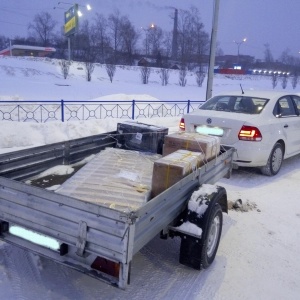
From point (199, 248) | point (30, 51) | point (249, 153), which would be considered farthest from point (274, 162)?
point (30, 51)

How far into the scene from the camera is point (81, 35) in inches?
2147

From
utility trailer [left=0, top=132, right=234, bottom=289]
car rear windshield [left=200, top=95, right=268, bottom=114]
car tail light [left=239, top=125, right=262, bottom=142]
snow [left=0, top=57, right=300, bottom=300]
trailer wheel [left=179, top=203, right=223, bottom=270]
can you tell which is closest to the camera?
utility trailer [left=0, top=132, right=234, bottom=289]

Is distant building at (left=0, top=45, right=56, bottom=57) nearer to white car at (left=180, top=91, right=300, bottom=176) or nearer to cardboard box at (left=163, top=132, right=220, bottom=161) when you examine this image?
white car at (left=180, top=91, right=300, bottom=176)

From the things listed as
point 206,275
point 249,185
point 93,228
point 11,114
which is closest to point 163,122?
point 11,114

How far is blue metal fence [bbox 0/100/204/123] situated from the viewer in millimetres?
12406

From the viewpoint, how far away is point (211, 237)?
3.25m

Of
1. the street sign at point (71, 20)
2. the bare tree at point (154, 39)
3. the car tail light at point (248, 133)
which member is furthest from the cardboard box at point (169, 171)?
the bare tree at point (154, 39)

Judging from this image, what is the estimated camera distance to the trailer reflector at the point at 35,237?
247 cm

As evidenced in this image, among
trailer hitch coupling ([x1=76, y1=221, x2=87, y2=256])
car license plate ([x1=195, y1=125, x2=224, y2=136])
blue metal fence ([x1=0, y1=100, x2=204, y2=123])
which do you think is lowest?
blue metal fence ([x1=0, y1=100, x2=204, y2=123])

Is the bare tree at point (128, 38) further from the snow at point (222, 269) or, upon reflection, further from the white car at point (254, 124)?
the snow at point (222, 269)

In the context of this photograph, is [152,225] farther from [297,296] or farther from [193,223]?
[297,296]

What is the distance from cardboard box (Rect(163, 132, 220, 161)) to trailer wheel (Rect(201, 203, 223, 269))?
2.31 feet

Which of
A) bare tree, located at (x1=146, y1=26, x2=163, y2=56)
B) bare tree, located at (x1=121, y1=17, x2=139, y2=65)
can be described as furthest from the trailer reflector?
bare tree, located at (x1=146, y1=26, x2=163, y2=56)

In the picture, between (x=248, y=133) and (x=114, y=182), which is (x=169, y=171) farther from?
(x=248, y=133)
